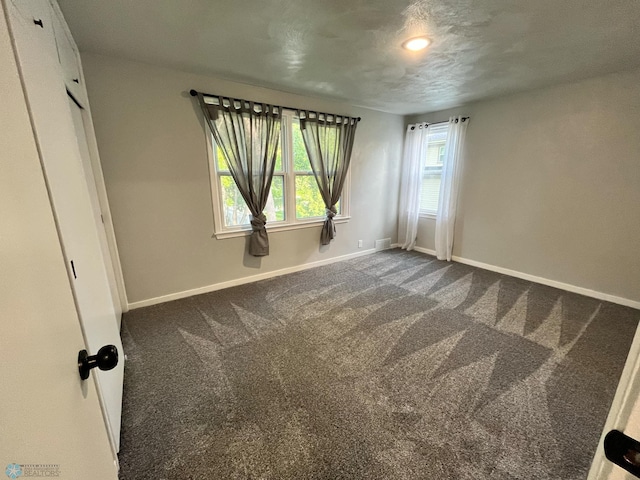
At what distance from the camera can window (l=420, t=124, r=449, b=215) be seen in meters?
4.13

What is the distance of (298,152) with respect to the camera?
3492 mm

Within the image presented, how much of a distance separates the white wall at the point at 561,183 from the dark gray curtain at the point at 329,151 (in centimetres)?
178

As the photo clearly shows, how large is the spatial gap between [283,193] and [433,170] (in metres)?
2.56

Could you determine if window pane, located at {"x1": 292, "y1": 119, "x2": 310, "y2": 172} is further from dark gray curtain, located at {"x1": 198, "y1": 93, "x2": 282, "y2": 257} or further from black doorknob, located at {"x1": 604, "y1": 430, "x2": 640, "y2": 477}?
black doorknob, located at {"x1": 604, "y1": 430, "x2": 640, "y2": 477}

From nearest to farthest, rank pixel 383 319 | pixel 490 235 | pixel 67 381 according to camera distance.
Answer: pixel 67 381 → pixel 383 319 → pixel 490 235

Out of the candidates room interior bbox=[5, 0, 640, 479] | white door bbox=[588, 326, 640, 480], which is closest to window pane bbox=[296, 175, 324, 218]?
room interior bbox=[5, 0, 640, 479]

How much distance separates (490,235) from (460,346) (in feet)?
7.41

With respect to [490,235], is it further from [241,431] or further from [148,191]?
[148,191]

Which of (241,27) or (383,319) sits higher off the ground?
(241,27)

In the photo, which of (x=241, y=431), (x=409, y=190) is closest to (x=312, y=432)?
(x=241, y=431)

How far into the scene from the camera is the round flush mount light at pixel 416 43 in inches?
75.9

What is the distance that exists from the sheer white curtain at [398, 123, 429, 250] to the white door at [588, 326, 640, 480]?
4278mm

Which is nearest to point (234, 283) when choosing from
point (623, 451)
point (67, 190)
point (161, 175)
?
point (161, 175)

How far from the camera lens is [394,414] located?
1.54m
